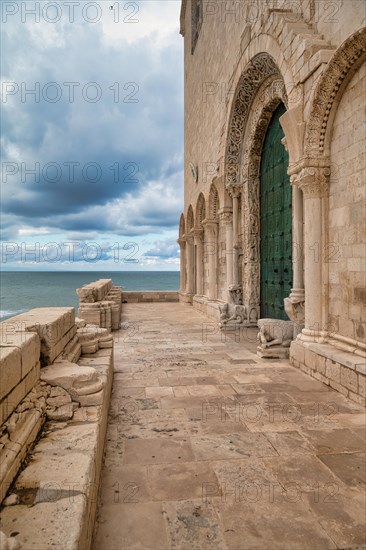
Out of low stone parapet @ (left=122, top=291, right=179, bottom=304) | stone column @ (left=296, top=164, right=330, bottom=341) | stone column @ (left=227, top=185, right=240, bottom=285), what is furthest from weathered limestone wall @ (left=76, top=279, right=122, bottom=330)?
low stone parapet @ (left=122, top=291, right=179, bottom=304)

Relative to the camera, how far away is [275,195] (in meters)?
7.52

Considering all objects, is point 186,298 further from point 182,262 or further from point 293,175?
point 293,175

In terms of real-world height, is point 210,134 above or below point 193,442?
above

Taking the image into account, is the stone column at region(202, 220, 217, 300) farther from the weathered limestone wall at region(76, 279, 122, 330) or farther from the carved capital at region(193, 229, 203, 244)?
the weathered limestone wall at region(76, 279, 122, 330)

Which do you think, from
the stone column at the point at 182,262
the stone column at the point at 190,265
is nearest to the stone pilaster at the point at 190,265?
the stone column at the point at 190,265

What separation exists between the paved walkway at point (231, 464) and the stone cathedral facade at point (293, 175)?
2.99 feet

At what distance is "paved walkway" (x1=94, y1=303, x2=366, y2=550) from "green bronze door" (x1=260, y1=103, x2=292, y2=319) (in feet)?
9.05

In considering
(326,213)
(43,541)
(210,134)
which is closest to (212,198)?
(210,134)

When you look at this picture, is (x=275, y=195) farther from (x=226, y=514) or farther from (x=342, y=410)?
(x=226, y=514)

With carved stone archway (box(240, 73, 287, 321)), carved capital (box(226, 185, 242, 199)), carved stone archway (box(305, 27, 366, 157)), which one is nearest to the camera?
carved stone archway (box(305, 27, 366, 157))

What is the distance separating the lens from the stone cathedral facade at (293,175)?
14.0 ft

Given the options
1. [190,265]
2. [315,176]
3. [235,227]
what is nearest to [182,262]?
[190,265]

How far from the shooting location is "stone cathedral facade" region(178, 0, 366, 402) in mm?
4266

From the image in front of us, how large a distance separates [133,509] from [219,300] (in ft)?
28.8
